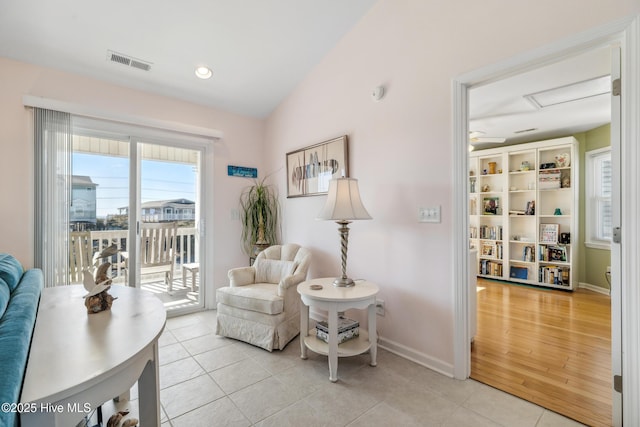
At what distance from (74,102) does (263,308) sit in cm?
264

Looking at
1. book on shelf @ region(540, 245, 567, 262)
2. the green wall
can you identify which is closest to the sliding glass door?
book on shelf @ region(540, 245, 567, 262)

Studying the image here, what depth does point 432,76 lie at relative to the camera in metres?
2.20

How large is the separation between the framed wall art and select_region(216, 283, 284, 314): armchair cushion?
1207mm

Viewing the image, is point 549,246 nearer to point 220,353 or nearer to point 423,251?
point 423,251

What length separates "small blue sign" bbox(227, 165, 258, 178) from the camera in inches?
148

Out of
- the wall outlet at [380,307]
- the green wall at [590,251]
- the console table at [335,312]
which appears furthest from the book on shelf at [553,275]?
the console table at [335,312]

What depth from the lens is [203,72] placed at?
3.01 m

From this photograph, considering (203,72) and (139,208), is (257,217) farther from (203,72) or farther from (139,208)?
(203,72)

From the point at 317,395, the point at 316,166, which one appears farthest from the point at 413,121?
the point at 317,395

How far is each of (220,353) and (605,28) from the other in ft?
11.0

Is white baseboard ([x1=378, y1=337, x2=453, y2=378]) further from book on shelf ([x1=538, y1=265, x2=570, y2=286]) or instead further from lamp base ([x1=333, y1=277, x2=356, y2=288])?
book on shelf ([x1=538, y1=265, x2=570, y2=286])

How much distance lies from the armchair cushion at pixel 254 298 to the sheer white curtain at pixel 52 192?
147cm

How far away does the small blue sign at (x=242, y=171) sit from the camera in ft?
12.4

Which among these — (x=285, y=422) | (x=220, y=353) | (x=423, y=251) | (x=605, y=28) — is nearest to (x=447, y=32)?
(x=605, y=28)
